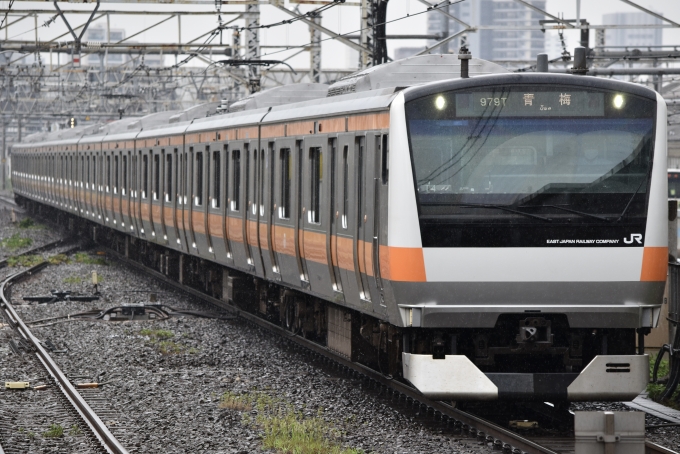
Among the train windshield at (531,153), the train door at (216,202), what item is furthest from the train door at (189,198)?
the train windshield at (531,153)

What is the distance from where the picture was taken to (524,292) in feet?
31.1

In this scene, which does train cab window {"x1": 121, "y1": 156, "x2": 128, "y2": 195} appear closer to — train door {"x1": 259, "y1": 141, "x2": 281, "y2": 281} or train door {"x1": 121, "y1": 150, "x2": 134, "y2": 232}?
train door {"x1": 121, "y1": 150, "x2": 134, "y2": 232}

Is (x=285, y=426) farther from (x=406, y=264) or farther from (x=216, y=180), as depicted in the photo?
(x=216, y=180)

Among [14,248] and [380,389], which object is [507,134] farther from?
[14,248]

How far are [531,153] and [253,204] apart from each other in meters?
6.17

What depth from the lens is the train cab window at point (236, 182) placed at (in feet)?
52.7

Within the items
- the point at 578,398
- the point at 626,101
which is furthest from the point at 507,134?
the point at 578,398

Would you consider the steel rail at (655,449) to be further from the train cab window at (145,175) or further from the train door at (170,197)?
the train cab window at (145,175)

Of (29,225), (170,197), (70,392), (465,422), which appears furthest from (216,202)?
(29,225)

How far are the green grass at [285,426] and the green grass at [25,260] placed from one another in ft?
55.5

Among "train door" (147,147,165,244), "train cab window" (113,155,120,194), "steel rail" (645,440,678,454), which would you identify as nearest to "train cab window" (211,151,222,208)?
"train door" (147,147,165,244)

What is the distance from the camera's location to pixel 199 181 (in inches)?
738

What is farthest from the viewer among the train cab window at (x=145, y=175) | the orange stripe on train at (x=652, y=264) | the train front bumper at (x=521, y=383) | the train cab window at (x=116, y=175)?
the train cab window at (x=116, y=175)

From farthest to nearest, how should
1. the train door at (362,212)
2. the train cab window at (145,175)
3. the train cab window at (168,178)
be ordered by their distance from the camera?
the train cab window at (145,175), the train cab window at (168,178), the train door at (362,212)
